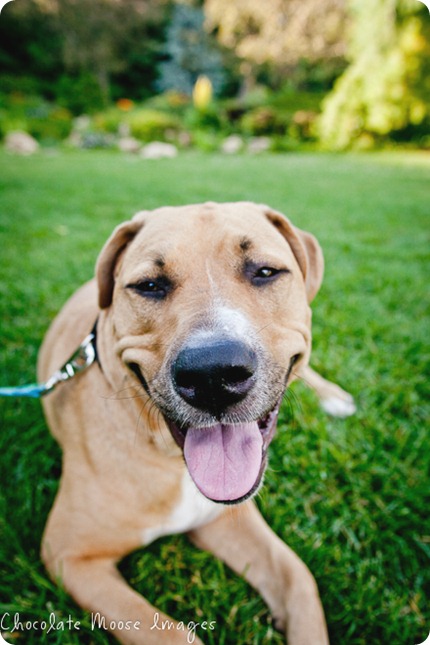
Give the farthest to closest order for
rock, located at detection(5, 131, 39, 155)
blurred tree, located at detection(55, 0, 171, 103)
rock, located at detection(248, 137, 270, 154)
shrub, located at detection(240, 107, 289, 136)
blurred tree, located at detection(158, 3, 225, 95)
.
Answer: blurred tree, located at detection(158, 3, 225, 95), blurred tree, located at detection(55, 0, 171, 103), shrub, located at detection(240, 107, 289, 136), rock, located at detection(248, 137, 270, 154), rock, located at detection(5, 131, 39, 155)

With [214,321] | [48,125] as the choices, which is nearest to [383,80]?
[48,125]

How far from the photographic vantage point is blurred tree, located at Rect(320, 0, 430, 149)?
564 inches

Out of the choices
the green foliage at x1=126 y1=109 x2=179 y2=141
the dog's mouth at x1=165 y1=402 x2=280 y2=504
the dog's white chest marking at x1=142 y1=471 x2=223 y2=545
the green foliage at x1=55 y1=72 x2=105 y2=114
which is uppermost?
the green foliage at x1=55 y1=72 x2=105 y2=114

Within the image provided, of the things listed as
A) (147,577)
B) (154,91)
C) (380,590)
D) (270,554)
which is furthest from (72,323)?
(154,91)

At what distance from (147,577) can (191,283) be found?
1583 millimetres

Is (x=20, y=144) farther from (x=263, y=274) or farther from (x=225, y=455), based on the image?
(x=225, y=455)

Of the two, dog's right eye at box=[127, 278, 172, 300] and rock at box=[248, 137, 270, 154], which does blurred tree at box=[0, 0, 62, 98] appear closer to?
rock at box=[248, 137, 270, 154]

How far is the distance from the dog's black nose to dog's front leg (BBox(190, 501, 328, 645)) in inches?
39.7

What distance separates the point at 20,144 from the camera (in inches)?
792

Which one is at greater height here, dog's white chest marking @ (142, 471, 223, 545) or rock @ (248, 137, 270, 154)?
rock @ (248, 137, 270, 154)

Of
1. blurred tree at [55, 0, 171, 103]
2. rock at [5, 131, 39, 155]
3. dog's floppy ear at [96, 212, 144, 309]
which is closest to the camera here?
dog's floppy ear at [96, 212, 144, 309]

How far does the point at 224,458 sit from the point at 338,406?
1.72m

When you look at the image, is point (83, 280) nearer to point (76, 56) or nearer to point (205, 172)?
point (205, 172)

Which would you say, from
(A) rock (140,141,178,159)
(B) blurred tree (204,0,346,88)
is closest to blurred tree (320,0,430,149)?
(B) blurred tree (204,0,346,88)
